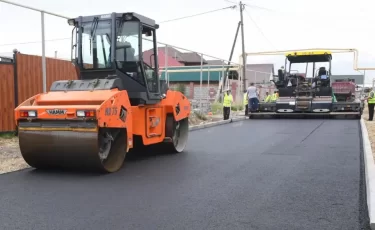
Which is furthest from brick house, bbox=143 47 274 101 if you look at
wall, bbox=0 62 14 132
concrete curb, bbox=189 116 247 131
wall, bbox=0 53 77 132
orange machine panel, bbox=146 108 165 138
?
orange machine panel, bbox=146 108 165 138

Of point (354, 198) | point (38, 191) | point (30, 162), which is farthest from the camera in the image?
point (30, 162)

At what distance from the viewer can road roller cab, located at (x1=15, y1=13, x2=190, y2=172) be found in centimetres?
606

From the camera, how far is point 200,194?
5281 millimetres

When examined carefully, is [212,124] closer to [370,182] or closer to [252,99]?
[252,99]

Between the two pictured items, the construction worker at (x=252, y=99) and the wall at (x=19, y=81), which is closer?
the wall at (x=19, y=81)

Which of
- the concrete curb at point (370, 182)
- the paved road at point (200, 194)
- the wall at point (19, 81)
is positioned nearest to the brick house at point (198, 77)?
the wall at point (19, 81)

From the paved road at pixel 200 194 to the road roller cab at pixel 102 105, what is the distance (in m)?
0.40

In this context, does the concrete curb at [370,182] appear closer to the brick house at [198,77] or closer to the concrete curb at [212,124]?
the concrete curb at [212,124]

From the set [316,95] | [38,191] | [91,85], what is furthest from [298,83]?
[38,191]

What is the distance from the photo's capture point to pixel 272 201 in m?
4.96

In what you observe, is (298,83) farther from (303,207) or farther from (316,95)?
(303,207)

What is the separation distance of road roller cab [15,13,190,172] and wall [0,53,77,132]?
3.01 m

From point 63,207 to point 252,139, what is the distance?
6820 mm

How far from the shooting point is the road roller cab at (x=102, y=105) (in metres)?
6.06
